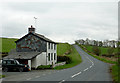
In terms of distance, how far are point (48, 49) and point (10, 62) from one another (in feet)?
39.6

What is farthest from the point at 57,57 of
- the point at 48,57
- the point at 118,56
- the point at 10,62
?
the point at 118,56

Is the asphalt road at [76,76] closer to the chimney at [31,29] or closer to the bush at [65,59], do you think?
the chimney at [31,29]

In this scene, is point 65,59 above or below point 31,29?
below

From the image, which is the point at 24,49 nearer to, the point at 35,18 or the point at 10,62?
the point at 35,18

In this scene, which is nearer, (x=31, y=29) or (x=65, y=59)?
(x=31, y=29)

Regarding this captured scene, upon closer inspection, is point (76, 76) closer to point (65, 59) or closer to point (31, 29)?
point (31, 29)

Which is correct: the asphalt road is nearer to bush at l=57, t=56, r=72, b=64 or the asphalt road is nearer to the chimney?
the chimney

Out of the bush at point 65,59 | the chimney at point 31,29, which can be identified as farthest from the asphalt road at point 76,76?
the bush at point 65,59

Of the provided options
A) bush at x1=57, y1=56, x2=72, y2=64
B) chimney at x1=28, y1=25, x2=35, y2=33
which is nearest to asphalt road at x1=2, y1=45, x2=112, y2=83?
chimney at x1=28, y1=25, x2=35, y2=33

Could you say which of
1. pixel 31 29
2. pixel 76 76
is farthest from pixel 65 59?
Answer: pixel 76 76

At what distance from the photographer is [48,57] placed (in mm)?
38125


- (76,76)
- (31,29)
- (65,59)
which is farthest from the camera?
(65,59)

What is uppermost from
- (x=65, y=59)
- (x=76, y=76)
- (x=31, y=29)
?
(x=31, y=29)

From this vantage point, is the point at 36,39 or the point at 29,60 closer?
the point at 29,60
